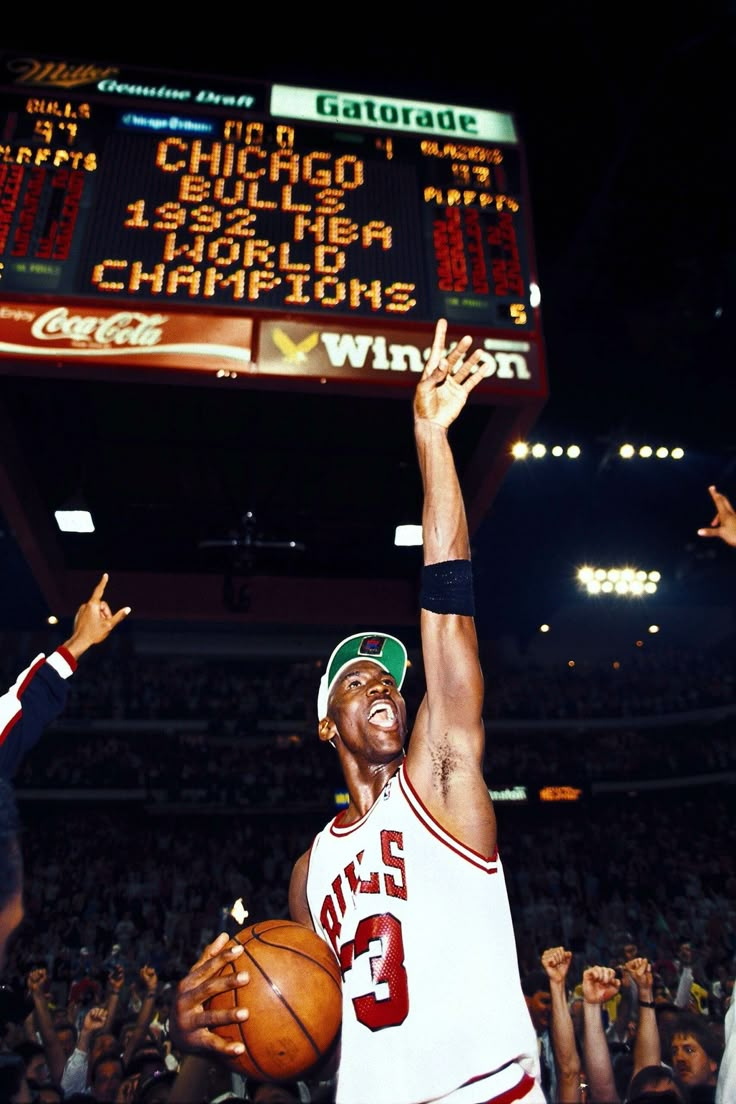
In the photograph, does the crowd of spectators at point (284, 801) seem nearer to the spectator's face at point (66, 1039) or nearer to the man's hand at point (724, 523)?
the spectator's face at point (66, 1039)

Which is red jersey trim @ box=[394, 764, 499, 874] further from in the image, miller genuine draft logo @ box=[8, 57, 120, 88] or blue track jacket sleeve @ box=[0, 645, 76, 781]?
miller genuine draft logo @ box=[8, 57, 120, 88]

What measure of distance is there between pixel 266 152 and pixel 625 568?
1089 cm

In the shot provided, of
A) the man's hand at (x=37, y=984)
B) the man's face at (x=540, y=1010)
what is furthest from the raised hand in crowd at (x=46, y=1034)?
the man's face at (x=540, y=1010)

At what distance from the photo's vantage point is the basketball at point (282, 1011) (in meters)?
2.39

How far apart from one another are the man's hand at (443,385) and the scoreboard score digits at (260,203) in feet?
6.47

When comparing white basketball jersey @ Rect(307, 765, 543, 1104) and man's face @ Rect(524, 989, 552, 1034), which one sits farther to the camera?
man's face @ Rect(524, 989, 552, 1034)

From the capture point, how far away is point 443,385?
3.02 meters

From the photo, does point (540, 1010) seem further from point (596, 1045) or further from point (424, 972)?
point (424, 972)

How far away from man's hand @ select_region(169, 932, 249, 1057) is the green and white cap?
3.54ft

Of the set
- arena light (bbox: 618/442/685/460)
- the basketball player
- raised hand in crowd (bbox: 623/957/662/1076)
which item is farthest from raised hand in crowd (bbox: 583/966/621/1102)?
arena light (bbox: 618/442/685/460)

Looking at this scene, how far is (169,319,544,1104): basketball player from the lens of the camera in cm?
217

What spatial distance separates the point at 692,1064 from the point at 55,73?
23.9 feet

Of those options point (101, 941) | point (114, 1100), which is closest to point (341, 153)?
point (114, 1100)

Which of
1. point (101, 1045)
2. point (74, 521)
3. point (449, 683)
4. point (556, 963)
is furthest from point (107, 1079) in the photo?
point (74, 521)
